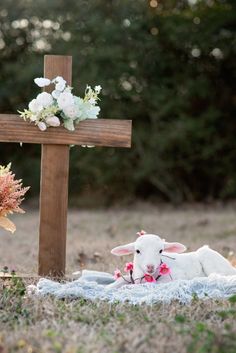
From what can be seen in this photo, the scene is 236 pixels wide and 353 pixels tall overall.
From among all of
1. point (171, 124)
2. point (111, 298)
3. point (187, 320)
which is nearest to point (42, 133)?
point (111, 298)

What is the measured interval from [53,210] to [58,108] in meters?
0.74

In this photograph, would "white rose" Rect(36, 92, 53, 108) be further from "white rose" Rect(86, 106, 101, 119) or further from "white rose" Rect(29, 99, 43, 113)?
"white rose" Rect(86, 106, 101, 119)

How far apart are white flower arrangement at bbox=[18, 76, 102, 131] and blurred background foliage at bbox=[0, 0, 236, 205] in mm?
8113

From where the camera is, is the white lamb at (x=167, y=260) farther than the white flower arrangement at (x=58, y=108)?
No

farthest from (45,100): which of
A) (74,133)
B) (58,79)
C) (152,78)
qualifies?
(152,78)

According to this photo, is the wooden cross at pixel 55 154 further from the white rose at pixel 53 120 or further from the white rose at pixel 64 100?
the white rose at pixel 64 100

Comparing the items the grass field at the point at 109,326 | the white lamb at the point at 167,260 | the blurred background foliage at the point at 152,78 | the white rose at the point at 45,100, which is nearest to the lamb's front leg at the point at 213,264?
the white lamb at the point at 167,260

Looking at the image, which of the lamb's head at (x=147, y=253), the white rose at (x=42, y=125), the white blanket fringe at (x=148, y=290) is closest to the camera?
the white blanket fringe at (x=148, y=290)

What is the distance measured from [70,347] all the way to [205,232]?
6873mm

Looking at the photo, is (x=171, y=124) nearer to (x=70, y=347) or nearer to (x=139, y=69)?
(x=139, y=69)

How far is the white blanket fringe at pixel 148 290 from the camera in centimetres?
442

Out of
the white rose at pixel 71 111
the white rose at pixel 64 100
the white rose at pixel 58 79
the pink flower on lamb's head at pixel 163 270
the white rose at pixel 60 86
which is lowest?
the pink flower on lamb's head at pixel 163 270

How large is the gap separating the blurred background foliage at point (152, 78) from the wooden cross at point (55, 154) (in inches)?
320

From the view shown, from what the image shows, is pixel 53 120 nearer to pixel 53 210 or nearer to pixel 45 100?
pixel 45 100
